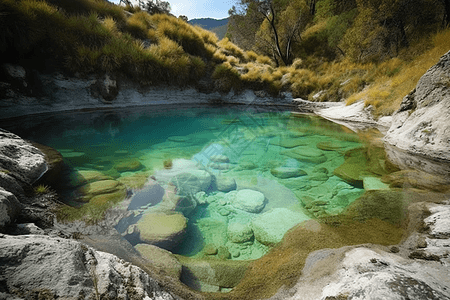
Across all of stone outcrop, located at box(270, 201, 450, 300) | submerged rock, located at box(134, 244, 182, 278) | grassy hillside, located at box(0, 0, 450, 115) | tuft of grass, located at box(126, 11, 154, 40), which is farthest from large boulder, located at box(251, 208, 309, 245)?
tuft of grass, located at box(126, 11, 154, 40)

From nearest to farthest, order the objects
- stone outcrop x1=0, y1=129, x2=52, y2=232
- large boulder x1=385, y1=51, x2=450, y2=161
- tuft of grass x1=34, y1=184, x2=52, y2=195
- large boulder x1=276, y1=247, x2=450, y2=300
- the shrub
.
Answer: large boulder x1=276, y1=247, x2=450, y2=300
stone outcrop x1=0, y1=129, x2=52, y2=232
tuft of grass x1=34, y1=184, x2=52, y2=195
large boulder x1=385, y1=51, x2=450, y2=161
the shrub

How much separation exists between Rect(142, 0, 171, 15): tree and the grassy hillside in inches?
95.4

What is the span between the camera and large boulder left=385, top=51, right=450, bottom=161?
12.0 feet

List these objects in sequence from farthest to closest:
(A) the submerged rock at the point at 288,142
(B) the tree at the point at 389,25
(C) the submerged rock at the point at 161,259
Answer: (B) the tree at the point at 389,25 → (A) the submerged rock at the point at 288,142 → (C) the submerged rock at the point at 161,259

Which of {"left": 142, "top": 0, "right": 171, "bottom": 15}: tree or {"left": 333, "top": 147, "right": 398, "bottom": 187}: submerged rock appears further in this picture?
{"left": 142, "top": 0, "right": 171, "bottom": 15}: tree

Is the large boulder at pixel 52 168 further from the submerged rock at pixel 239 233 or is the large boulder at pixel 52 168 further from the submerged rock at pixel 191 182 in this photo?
the submerged rock at pixel 239 233

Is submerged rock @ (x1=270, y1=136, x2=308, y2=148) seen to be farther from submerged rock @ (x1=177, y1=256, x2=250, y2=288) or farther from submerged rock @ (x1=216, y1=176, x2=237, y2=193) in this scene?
submerged rock @ (x1=177, y1=256, x2=250, y2=288)

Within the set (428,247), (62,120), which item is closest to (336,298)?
(428,247)

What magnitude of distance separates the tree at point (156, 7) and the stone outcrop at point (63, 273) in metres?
17.9

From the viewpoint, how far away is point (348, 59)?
1159 centimetres

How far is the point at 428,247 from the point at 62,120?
30.2 ft

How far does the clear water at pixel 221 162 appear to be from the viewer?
2.50 meters

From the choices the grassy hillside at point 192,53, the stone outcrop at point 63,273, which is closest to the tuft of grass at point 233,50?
the grassy hillside at point 192,53

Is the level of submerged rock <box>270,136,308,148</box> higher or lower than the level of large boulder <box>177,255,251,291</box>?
higher
